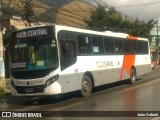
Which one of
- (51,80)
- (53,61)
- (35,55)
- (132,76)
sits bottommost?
(132,76)

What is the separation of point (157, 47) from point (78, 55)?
62269 mm

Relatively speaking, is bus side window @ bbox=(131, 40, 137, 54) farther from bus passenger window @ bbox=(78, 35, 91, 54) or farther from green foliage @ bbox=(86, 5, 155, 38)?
green foliage @ bbox=(86, 5, 155, 38)

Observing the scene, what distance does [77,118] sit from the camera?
11.4 meters

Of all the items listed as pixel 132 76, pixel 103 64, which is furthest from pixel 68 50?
pixel 132 76

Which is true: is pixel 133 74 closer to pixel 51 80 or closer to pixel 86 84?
pixel 86 84

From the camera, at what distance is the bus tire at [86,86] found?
17547 millimetres

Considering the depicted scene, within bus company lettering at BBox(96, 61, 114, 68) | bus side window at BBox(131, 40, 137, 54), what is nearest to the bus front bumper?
bus company lettering at BBox(96, 61, 114, 68)

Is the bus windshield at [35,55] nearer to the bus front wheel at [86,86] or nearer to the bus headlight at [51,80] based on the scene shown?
the bus headlight at [51,80]

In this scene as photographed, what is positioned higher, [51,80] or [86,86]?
[51,80]

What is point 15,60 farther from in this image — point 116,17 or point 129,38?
point 116,17

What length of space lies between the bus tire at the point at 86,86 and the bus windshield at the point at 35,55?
2589mm

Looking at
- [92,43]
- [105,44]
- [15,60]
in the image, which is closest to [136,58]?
[105,44]

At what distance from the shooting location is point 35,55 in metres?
15.7

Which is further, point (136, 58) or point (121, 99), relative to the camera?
point (136, 58)
